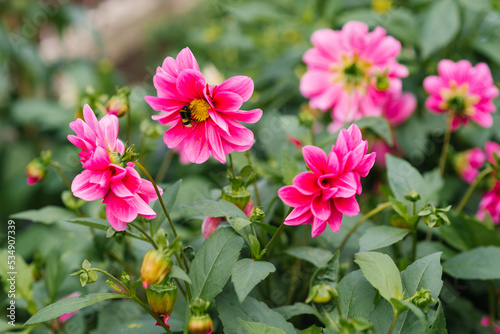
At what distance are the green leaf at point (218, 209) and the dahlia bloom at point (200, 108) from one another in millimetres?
52

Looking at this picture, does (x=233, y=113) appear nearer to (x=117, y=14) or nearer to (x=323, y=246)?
(x=323, y=246)

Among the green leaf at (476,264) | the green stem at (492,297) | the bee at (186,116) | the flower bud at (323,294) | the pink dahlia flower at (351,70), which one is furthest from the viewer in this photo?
the pink dahlia flower at (351,70)

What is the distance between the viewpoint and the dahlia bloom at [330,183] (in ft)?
1.72

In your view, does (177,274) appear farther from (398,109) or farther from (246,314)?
(398,109)

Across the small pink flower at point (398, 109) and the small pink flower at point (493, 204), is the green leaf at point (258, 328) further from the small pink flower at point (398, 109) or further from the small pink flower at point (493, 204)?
the small pink flower at point (398, 109)

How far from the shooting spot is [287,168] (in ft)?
2.15

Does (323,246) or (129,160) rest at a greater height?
(129,160)

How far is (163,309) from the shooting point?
534 millimetres

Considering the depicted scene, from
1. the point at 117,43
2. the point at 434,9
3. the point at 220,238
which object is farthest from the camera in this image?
the point at 117,43

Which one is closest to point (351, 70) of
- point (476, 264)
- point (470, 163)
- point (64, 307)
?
point (470, 163)

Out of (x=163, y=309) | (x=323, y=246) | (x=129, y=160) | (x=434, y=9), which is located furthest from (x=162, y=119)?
(x=434, y=9)

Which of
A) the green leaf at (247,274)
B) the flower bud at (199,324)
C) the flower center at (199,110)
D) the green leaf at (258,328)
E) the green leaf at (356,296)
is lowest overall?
the green leaf at (356,296)

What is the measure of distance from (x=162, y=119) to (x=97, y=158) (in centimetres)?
9

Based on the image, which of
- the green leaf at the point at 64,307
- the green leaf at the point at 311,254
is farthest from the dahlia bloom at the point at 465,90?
the green leaf at the point at 64,307
